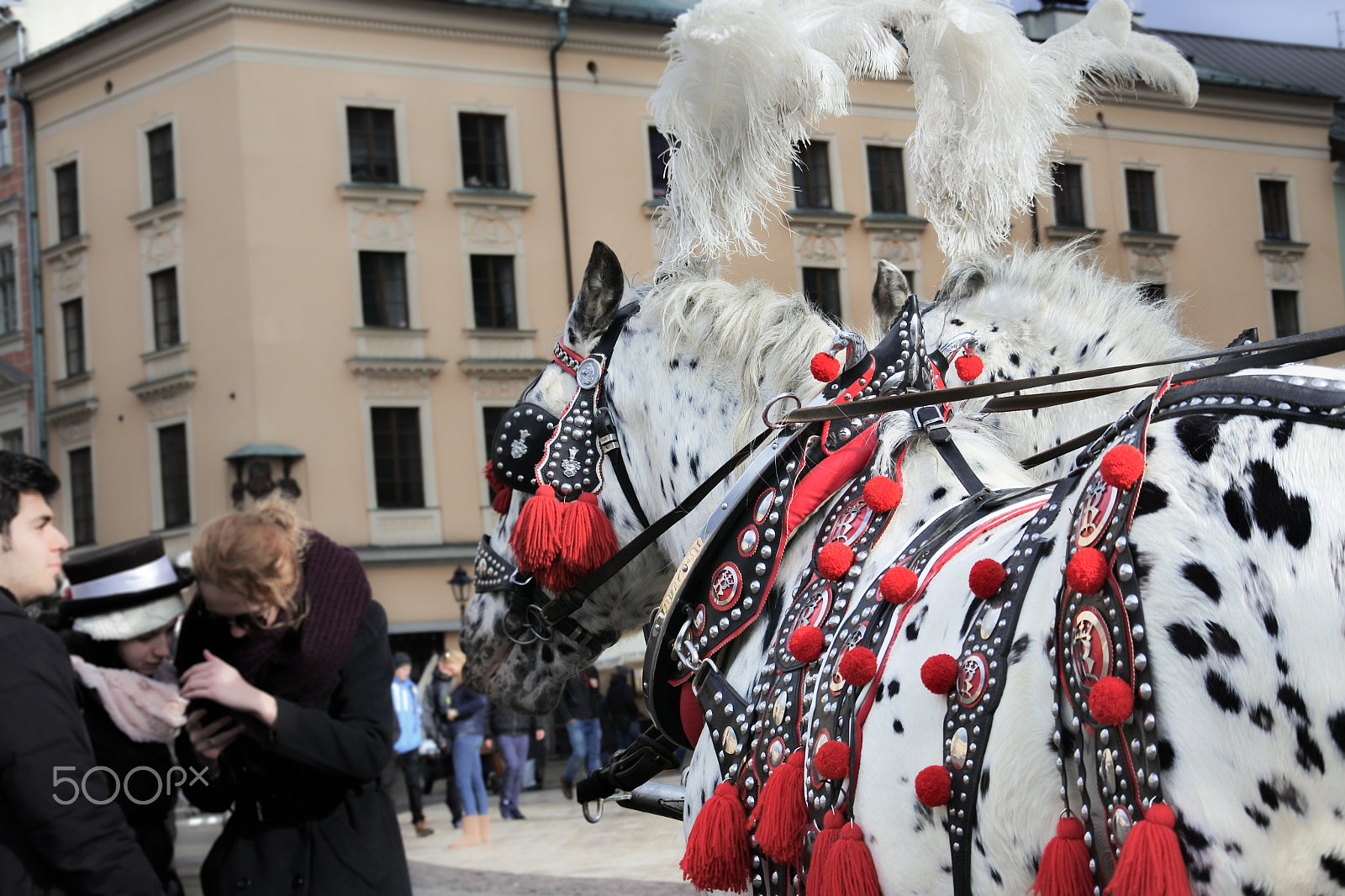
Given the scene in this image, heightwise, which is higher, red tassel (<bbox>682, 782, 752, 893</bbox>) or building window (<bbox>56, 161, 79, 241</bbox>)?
building window (<bbox>56, 161, 79, 241</bbox>)

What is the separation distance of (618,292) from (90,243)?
2772 cm

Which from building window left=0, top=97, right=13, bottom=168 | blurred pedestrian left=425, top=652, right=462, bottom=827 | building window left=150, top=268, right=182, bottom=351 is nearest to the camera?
blurred pedestrian left=425, top=652, right=462, bottom=827

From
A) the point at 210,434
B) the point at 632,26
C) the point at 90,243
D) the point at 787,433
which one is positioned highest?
the point at 632,26

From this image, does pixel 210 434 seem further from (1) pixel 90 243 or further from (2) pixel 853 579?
(2) pixel 853 579

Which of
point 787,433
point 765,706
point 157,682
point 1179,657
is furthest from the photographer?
point 157,682

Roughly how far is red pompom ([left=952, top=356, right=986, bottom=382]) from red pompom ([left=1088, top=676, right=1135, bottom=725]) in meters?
1.44

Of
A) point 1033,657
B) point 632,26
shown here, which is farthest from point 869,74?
point 632,26

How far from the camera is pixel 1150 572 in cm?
179

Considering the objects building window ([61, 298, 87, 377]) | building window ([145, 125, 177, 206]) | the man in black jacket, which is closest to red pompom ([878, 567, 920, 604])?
the man in black jacket

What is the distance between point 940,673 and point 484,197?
86.0ft

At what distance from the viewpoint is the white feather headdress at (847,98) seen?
3094 mm

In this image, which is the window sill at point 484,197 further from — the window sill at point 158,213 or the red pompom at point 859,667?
the red pompom at point 859,667

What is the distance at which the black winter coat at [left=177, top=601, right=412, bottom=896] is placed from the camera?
136 inches

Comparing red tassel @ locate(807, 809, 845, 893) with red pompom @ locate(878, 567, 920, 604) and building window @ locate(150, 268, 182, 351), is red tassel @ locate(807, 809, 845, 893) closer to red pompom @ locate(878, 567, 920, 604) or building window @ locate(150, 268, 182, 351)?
red pompom @ locate(878, 567, 920, 604)
